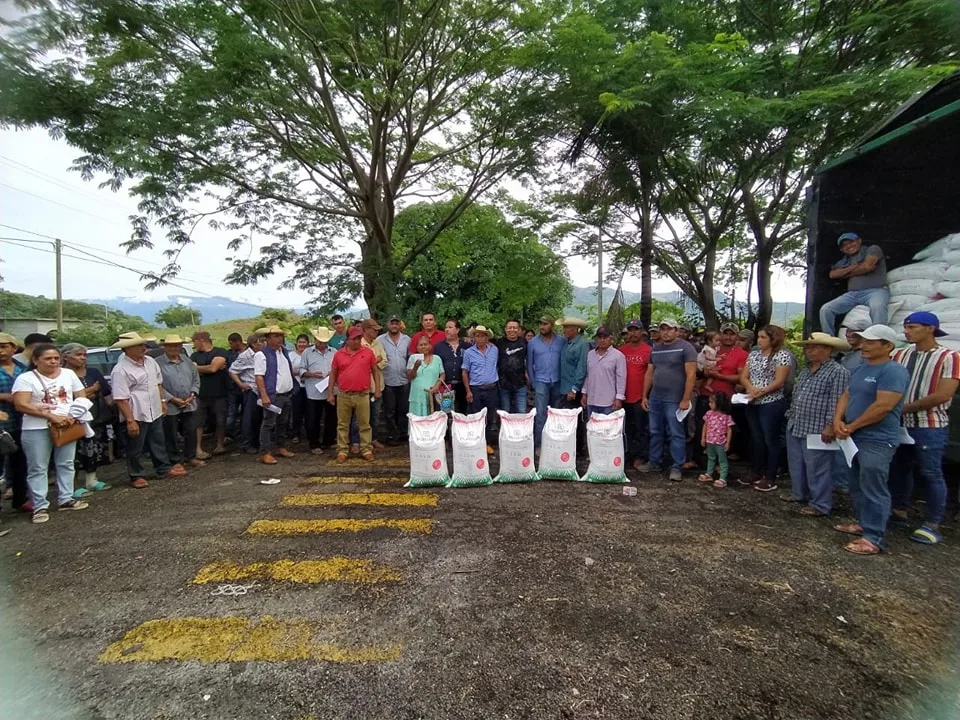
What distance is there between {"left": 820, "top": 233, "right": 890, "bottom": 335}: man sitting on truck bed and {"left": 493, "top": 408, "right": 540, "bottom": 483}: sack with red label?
324 centimetres

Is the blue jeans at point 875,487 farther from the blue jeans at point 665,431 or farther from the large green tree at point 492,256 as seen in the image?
the large green tree at point 492,256

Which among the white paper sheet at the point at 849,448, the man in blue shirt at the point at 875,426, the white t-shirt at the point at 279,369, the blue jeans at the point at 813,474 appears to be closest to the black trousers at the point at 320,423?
the white t-shirt at the point at 279,369

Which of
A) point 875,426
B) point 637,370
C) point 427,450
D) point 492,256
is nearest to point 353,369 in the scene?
point 427,450

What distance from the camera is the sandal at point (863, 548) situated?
11.9ft

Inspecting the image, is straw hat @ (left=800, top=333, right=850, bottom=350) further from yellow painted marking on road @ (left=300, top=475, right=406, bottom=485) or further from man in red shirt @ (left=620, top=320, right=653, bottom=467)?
yellow painted marking on road @ (left=300, top=475, right=406, bottom=485)

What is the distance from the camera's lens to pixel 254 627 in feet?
9.20

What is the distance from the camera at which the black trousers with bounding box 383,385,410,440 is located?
24.2ft

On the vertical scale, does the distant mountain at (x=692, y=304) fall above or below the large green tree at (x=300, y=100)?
below

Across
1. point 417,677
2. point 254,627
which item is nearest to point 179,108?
point 254,627

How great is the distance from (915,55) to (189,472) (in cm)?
1085

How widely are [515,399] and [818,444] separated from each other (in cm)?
336

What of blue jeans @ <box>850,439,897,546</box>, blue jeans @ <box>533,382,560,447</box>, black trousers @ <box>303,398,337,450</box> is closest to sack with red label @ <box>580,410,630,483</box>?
Answer: blue jeans @ <box>533,382,560,447</box>

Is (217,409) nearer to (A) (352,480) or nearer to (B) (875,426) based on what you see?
(A) (352,480)

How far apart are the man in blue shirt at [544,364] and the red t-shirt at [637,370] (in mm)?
848
